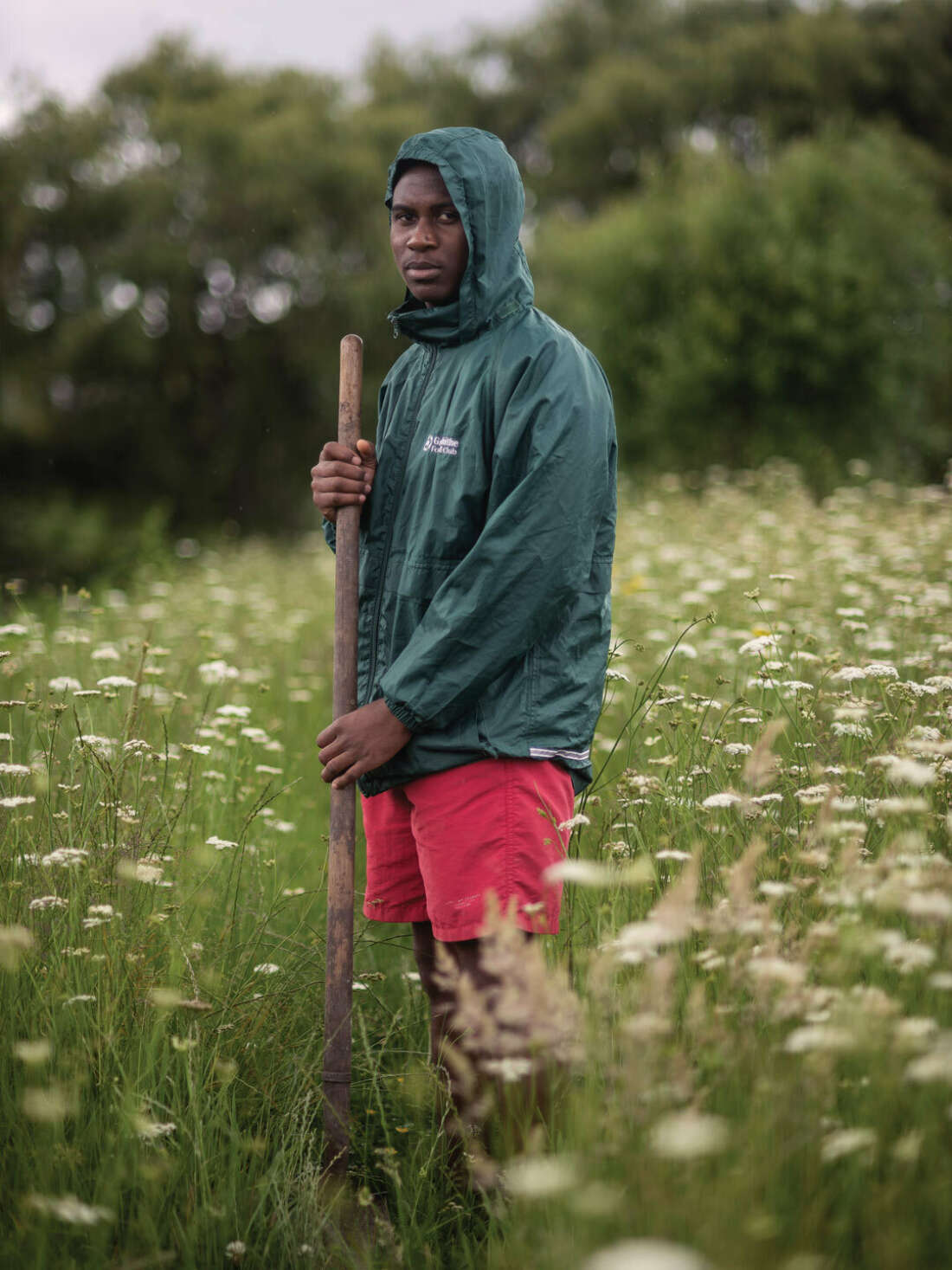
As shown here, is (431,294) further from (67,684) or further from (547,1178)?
(547,1178)

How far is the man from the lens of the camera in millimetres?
2275

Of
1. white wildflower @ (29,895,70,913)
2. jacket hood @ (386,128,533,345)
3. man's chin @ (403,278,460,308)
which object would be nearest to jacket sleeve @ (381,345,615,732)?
jacket hood @ (386,128,533,345)

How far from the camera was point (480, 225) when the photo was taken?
2447 mm

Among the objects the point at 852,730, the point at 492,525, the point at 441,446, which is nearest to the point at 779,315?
the point at 852,730

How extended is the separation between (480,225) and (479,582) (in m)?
0.83

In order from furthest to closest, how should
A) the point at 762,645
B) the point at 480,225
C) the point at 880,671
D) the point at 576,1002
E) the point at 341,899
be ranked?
the point at 762,645 → the point at 880,671 → the point at 341,899 → the point at 480,225 → the point at 576,1002

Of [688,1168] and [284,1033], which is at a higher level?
[688,1168]

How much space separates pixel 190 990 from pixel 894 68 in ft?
84.3

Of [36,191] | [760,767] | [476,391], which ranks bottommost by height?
[760,767]

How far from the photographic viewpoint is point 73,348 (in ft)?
70.3

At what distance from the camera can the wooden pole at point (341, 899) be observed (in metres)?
2.48

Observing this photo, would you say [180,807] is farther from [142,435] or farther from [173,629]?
[142,435]

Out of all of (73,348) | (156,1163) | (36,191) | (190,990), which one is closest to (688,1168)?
(156,1163)

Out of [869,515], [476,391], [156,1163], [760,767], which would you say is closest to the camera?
[760,767]
